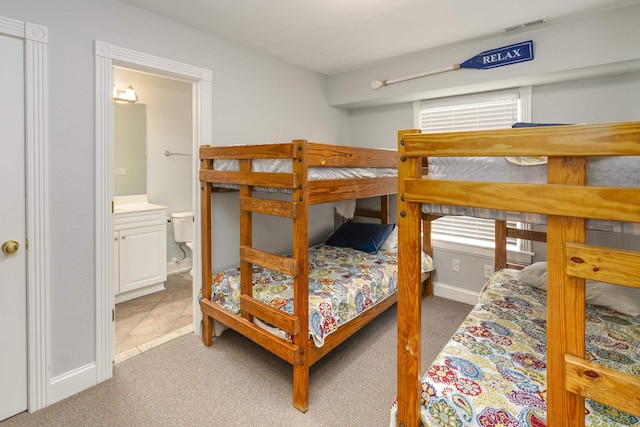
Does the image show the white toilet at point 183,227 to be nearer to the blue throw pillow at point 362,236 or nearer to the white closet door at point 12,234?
the blue throw pillow at point 362,236

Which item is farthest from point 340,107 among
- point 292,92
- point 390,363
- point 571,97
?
point 390,363

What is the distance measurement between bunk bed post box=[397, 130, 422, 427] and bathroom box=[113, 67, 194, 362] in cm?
252

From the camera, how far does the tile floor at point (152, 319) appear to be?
2.58 m

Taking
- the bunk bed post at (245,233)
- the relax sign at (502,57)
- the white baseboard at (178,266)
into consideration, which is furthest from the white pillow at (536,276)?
the white baseboard at (178,266)

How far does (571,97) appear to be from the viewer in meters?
2.65

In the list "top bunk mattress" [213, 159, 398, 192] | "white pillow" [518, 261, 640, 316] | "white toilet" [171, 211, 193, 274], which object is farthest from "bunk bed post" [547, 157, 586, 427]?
"white toilet" [171, 211, 193, 274]

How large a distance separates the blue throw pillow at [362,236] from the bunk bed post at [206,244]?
1.45 m

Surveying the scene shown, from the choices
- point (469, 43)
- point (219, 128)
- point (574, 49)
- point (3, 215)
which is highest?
point (469, 43)

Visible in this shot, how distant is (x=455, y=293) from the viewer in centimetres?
342

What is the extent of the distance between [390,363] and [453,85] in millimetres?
2313

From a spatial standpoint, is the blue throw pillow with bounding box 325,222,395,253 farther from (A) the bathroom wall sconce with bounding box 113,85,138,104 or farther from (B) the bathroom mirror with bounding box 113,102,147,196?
(A) the bathroom wall sconce with bounding box 113,85,138,104

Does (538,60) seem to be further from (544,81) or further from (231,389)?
(231,389)

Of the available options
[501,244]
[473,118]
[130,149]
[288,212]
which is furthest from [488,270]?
[130,149]

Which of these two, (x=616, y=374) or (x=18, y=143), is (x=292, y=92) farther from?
(x=616, y=374)
